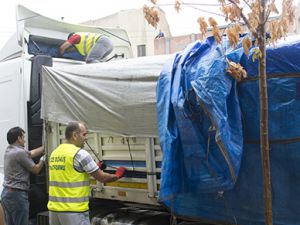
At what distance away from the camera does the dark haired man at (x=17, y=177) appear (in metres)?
4.67

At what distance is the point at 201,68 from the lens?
3.05 metres

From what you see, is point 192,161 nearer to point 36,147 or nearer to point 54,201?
point 54,201

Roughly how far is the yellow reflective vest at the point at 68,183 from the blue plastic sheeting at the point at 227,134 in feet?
2.99

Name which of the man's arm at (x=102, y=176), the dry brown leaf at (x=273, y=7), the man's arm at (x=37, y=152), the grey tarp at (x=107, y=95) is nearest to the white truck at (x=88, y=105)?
the grey tarp at (x=107, y=95)

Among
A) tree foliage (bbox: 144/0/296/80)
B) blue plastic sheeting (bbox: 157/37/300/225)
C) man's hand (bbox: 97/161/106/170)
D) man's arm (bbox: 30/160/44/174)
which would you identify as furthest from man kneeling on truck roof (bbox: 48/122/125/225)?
tree foliage (bbox: 144/0/296/80)

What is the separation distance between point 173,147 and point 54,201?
133cm

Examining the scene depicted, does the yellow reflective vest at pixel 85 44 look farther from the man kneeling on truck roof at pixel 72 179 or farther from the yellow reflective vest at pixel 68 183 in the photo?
the yellow reflective vest at pixel 68 183

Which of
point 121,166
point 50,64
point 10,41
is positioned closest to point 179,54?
point 121,166

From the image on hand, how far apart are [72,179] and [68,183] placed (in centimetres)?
5

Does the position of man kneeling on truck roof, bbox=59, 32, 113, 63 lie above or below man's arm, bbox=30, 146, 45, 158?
above

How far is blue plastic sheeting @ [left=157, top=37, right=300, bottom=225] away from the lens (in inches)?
109

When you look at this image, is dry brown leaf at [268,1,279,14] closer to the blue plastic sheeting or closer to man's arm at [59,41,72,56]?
the blue plastic sheeting

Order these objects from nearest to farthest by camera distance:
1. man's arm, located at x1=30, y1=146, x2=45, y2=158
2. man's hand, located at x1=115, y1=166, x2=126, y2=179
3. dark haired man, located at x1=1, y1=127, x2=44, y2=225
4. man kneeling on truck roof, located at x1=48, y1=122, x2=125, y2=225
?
man kneeling on truck roof, located at x1=48, y1=122, x2=125, y2=225 < man's hand, located at x1=115, y1=166, x2=126, y2=179 < dark haired man, located at x1=1, y1=127, x2=44, y2=225 < man's arm, located at x1=30, y1=146, x2=45, y2=158

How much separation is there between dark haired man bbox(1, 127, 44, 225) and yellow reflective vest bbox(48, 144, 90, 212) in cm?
109
